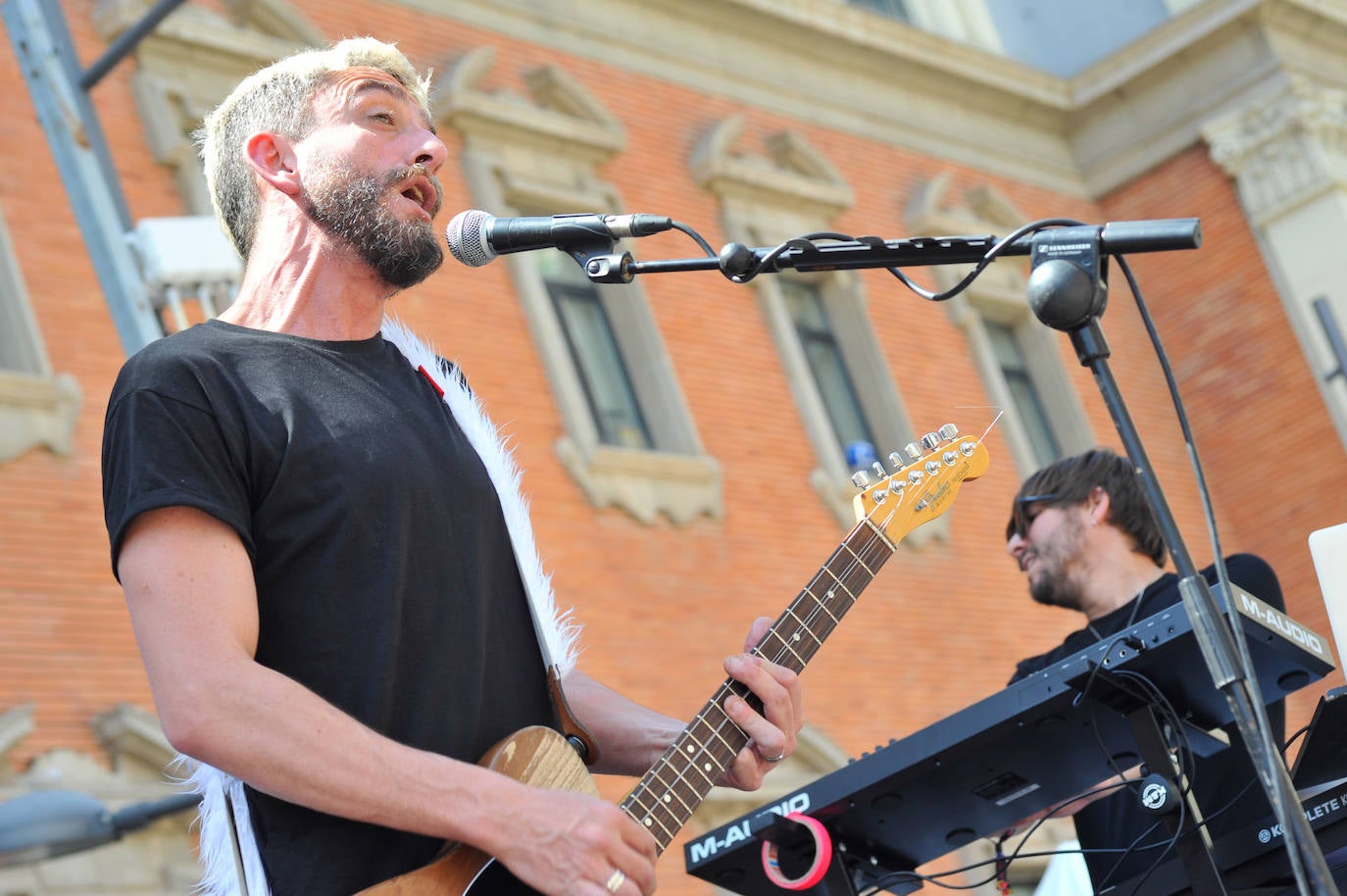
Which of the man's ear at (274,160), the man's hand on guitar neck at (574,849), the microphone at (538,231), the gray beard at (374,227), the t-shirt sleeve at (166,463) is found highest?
the man's ear at (274,160)

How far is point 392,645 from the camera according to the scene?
8.54 feet

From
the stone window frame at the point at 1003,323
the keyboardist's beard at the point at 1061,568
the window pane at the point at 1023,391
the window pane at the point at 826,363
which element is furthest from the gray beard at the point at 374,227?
the window pane at the point at 1023,391

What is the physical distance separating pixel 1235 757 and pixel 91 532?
5.76 metres

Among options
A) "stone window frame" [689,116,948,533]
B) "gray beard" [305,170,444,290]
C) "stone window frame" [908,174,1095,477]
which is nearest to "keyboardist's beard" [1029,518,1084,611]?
"gray beard" [305,170,444,290]

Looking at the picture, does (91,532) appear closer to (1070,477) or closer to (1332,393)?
(1070,477)

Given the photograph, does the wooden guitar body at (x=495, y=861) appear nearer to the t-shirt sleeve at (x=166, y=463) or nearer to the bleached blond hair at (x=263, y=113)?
the t-shirt sleeve at (x=166, y=463)

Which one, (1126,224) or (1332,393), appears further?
(1332,393)

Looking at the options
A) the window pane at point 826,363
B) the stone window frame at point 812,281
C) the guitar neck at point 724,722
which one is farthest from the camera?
the window pane at point 826,363

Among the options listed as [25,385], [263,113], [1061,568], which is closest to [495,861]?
[263,113]

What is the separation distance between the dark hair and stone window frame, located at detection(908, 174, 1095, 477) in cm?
880

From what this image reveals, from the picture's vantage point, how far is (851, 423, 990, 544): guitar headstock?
11.5 feet

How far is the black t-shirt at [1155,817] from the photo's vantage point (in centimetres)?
390

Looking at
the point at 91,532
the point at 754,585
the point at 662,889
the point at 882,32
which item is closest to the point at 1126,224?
the point at 91,532

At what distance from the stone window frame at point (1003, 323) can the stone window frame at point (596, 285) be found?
3.35 metres
